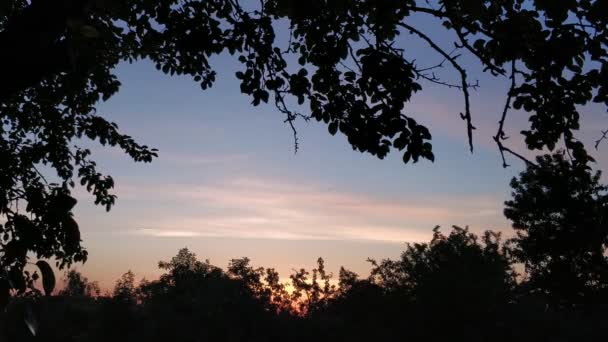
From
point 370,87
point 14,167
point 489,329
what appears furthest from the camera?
point 489,329

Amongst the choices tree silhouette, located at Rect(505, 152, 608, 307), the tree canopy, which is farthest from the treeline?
the tree canopy

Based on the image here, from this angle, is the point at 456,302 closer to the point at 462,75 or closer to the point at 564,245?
the point at 564,245

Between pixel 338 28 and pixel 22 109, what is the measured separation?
25.2 feet

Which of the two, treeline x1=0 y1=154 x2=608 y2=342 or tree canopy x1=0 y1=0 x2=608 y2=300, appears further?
treeline x1=0 y1=154 x2=608 y2=342

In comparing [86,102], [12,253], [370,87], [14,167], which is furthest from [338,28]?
[86,102]

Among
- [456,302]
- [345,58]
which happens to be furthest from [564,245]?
[345,58]

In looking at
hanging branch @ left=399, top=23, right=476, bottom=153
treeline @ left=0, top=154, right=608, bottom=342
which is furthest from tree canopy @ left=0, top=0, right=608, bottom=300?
treeline @ left=0, top=154, right=608, bottom=342

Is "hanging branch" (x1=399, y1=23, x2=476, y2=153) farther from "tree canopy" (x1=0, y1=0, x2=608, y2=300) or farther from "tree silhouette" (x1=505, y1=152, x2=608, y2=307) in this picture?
"tree silhouette" (x1=505, y1=152, x2=608, y2=307)

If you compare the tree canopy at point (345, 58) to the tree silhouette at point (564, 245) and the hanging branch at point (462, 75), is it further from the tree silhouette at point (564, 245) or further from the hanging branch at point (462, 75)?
the tree silhouette at point (564, 245)

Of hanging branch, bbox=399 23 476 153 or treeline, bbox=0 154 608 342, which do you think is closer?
hanging branch, bbox=399 23 476 153

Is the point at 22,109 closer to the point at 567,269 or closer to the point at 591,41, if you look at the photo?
the point at 591,41

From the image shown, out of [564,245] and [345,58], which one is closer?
[345,58]

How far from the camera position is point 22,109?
1020 cm

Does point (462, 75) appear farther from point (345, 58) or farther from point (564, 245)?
point (564, 245)
